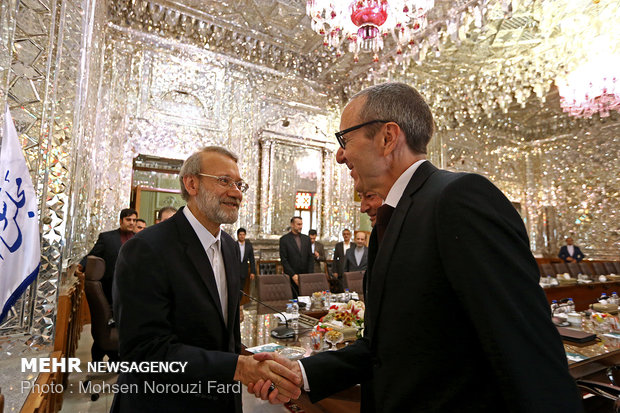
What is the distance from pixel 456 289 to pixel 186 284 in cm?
96

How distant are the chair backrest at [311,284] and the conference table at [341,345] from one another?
59.2 inches

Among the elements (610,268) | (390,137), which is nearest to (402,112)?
(390,137)

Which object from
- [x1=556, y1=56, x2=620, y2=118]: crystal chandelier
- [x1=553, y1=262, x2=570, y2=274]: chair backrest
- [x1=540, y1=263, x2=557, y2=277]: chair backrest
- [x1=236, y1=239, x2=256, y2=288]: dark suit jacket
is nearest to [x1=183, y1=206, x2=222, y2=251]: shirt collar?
[x1=236, y1=239, x2=256, y2=288]: dark suit jacket

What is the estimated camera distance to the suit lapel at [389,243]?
0.87 m

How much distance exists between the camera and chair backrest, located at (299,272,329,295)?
407 cm

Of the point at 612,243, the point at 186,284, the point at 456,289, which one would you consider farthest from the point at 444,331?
the point at 612,243

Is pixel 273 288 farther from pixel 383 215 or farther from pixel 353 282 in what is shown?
pixel 383 215

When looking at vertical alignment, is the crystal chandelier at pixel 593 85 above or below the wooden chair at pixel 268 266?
above

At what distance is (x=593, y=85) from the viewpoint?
5.69m

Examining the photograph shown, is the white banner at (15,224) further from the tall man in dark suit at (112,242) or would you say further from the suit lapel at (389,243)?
the tall man in dark suit at (112,242)

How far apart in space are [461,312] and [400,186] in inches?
15.8

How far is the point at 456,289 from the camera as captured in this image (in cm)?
→ 72

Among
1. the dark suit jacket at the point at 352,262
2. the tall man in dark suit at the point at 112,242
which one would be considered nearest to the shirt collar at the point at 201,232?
the tall man in dark suit at the point at 112,242

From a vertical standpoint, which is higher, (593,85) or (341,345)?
(593,85)
